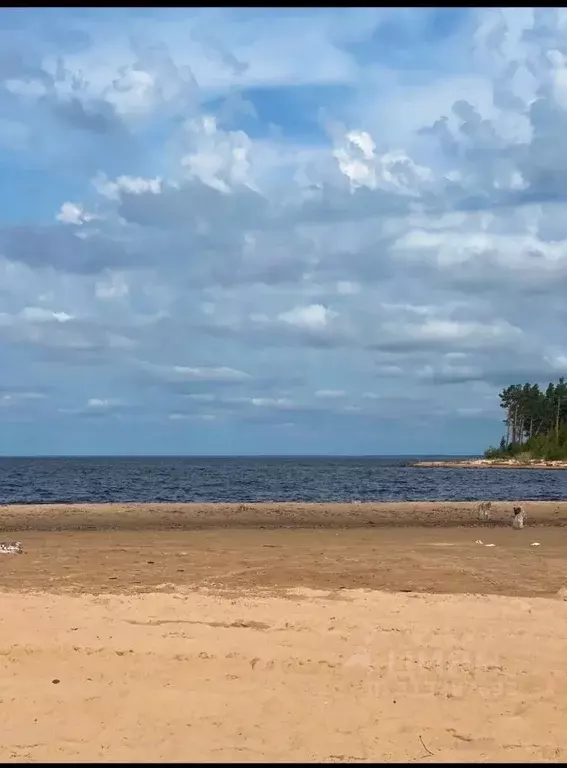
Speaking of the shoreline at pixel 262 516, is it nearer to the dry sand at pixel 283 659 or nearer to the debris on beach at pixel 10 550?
the debris on beach at pixel 10 550

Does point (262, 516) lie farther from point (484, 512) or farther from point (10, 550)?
point (10, 550)

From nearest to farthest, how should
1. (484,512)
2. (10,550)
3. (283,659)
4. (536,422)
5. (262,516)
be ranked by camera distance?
(283,659) → (10,550) → (484,512) → (262,516) → (536,422)

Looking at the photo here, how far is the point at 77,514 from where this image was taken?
29391 millimetres

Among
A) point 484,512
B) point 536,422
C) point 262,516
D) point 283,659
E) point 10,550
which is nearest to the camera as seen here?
point 283,659

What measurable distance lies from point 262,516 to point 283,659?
21651 millimetres

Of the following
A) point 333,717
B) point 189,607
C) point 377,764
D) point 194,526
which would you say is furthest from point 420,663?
point 194,526

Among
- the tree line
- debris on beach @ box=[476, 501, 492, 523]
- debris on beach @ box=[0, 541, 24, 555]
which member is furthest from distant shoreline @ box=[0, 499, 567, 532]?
the tree line

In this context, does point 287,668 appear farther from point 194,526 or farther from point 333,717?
point 194,526

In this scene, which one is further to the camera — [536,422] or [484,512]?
[536,422]

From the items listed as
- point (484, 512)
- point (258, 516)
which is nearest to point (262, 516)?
point (258, 516)

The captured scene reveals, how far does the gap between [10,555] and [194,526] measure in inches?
376

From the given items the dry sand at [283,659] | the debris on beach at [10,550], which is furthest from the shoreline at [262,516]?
the dry sand at [283,659]

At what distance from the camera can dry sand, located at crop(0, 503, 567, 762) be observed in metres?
5.80

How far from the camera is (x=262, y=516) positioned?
29.2 m
